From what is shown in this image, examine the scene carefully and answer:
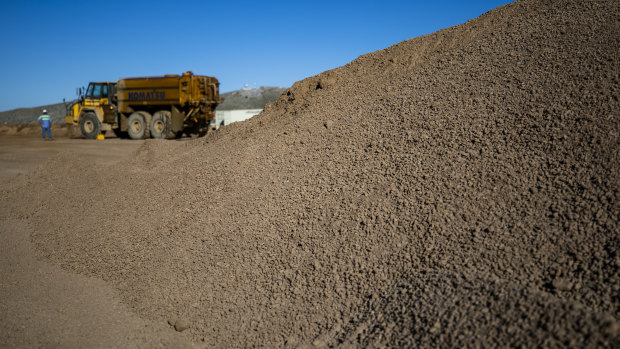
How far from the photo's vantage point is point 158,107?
1477 centimetres

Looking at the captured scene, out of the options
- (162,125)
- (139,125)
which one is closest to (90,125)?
(139,125)

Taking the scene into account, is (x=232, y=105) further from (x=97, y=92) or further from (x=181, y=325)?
(x=181, y=325)

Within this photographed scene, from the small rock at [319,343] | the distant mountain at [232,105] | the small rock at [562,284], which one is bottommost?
the small rock at [319,343]

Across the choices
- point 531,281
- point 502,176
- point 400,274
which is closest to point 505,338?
point 531,281

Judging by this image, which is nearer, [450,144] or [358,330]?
[358,330]

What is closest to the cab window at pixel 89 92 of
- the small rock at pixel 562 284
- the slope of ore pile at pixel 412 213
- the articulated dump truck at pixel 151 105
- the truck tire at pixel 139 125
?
the articulated dump truck at pixel 151 105

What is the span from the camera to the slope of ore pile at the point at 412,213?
6.86 feet

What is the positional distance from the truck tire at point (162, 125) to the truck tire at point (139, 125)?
40cm

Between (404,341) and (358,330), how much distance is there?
320mm

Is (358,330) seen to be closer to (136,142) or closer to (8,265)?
(8,265)

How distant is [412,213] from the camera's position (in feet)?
9.21

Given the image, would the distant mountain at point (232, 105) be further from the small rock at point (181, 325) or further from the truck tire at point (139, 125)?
the small rock at point (181, 325)

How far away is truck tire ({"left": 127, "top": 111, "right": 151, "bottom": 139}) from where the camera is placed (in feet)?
48.6

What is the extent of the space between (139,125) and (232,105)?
17.0m
